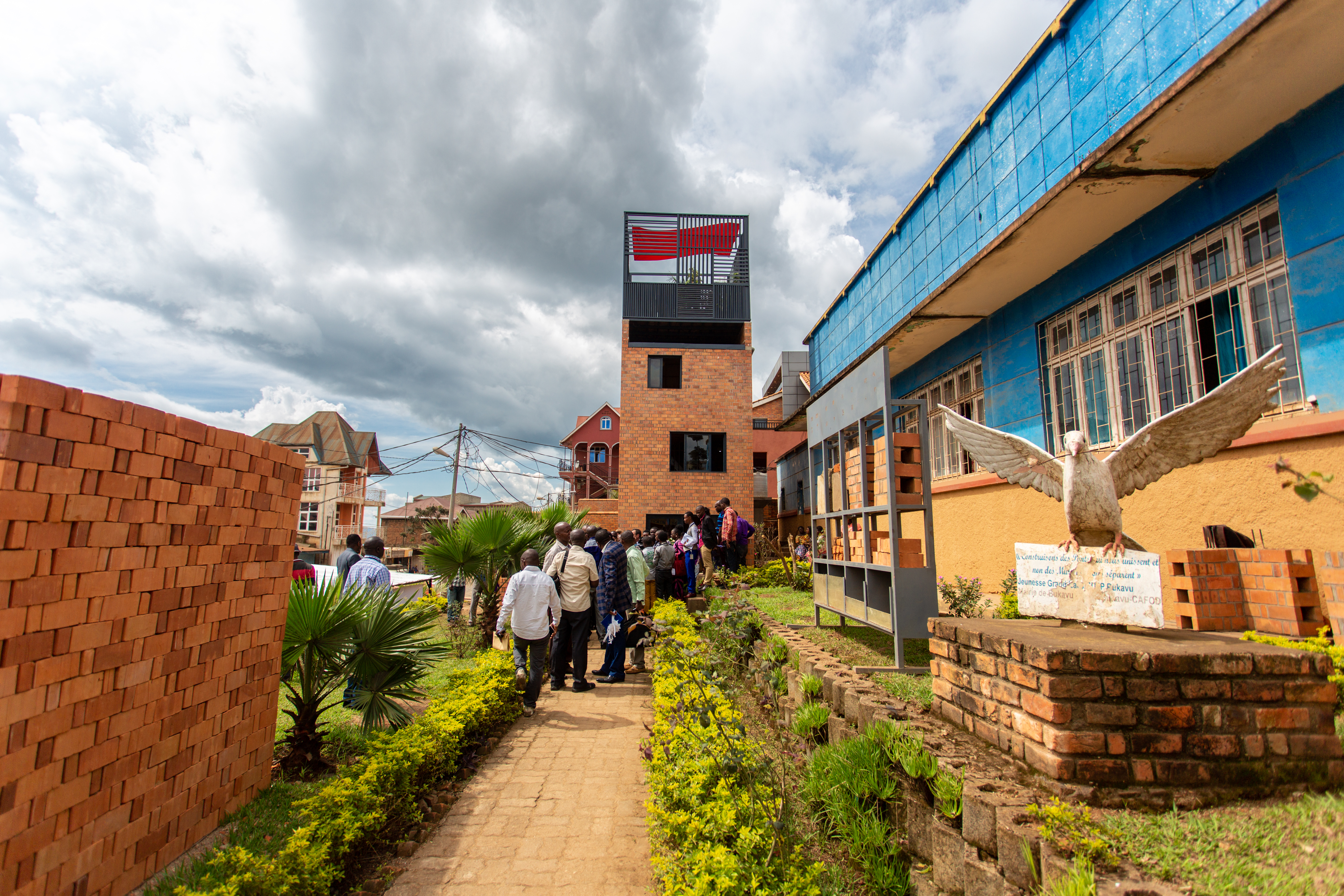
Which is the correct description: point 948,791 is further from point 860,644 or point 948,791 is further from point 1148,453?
point 860,644

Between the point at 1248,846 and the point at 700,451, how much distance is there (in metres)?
18.5

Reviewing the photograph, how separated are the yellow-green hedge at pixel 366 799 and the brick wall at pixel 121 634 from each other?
53 cm

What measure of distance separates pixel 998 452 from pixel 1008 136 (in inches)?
269

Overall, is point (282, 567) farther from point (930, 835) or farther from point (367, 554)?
point (930, 835)

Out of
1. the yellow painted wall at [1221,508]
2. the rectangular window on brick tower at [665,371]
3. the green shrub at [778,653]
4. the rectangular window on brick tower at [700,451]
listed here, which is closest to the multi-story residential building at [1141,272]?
the yellow painted wall at [1221,508]

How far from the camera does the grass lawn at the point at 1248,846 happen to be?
1915mm

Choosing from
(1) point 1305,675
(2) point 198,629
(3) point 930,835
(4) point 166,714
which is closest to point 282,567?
(2) point 198,629

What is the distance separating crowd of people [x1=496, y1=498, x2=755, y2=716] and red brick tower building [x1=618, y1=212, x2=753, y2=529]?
8.59 meters

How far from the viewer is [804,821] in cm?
379

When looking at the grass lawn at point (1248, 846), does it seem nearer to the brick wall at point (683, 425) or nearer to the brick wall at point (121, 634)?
the brick wall at point (121, 634)

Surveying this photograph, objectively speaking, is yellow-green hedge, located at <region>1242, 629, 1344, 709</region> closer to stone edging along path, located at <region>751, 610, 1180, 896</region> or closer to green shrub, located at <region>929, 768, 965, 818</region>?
stone edging along path, located at <region>751, 610, 1180, 896</region>

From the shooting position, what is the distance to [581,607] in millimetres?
7410

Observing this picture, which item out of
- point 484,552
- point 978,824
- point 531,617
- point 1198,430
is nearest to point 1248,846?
point 978,824

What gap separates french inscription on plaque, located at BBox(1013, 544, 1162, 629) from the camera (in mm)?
3123
